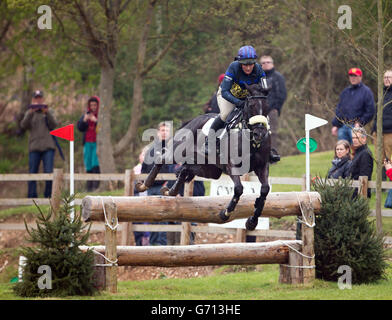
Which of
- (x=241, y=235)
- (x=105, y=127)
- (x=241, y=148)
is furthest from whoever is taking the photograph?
(x=105, y=127)

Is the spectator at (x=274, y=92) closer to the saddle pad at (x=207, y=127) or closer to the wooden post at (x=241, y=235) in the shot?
the wooden post at (x=241, y=235)

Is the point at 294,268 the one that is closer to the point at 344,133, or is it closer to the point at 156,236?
the point at 156,236

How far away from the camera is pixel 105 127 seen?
18688 millimetres

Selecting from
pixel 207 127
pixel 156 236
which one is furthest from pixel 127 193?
pixel 207 127

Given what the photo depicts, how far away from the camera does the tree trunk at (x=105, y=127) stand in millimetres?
18641

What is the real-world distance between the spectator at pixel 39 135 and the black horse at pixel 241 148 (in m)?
6.64

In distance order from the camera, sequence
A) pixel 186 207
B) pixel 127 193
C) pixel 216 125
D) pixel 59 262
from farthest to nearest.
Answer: pixel 127 193 < pixel 186 207 < pixel 216 125 < pixel 59 262

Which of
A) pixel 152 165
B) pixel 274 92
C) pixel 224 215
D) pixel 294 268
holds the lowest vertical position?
pixel 294 268

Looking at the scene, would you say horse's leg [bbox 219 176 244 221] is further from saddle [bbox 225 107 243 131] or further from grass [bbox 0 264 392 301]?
grass [bbox 0 264 392 301]

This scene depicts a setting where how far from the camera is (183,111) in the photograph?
2380 centimetres

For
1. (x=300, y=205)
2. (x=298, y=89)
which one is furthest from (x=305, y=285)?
(x=298, y=89)

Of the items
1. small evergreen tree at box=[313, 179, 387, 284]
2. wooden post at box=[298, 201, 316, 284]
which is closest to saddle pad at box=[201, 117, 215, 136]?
wooden post at box=[298, 201, 316, 284]

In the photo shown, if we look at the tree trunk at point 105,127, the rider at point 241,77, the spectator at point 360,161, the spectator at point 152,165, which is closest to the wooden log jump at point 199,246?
the rider at point 241,77

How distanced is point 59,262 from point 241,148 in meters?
2.66
